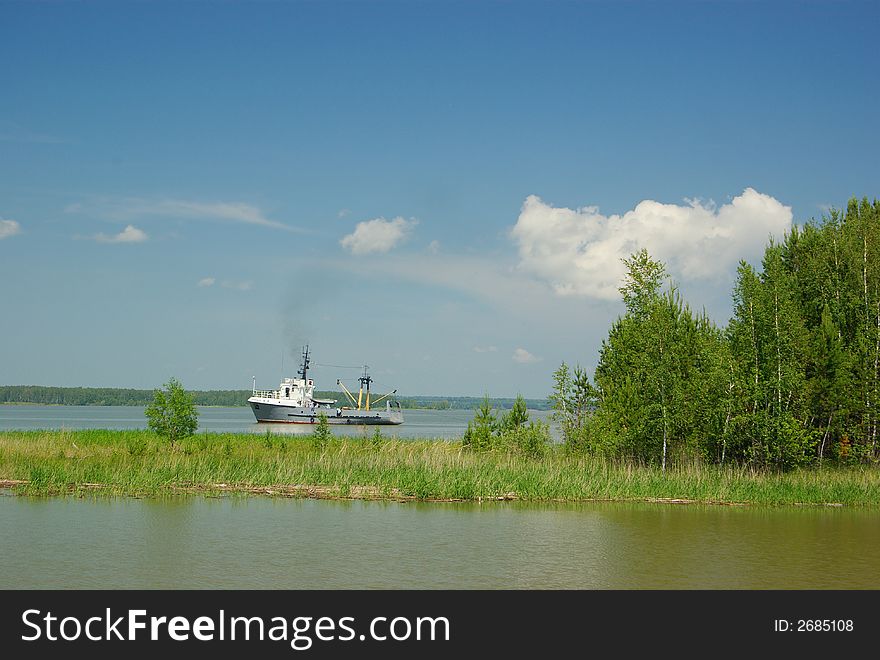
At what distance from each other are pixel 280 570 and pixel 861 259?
27387 millimetres

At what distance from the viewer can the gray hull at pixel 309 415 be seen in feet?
310

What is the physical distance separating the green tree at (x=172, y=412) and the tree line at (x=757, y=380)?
15241 millimetres

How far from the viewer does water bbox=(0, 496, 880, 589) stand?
569 inches

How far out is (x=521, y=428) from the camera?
33.2 m

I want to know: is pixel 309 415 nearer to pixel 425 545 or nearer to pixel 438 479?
pixel 438 479

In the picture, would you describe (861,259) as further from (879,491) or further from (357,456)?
(357,456)

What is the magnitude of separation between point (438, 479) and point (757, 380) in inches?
478

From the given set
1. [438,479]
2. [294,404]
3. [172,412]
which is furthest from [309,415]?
[438,479]

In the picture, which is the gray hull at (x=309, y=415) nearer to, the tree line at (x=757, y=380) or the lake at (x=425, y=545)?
the tree line at (x=757, y=380)

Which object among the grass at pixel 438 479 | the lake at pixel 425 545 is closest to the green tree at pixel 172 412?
the grass at pixel 438 479

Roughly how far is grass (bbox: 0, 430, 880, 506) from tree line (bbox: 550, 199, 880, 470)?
112 centimetres

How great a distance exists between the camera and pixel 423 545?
57.9 ft

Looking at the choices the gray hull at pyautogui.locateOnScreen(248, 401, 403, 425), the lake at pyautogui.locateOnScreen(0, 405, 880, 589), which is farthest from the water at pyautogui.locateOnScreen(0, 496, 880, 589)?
the gray hull at pyautogui.locateOnScreen(248, 401, 403, 425)
